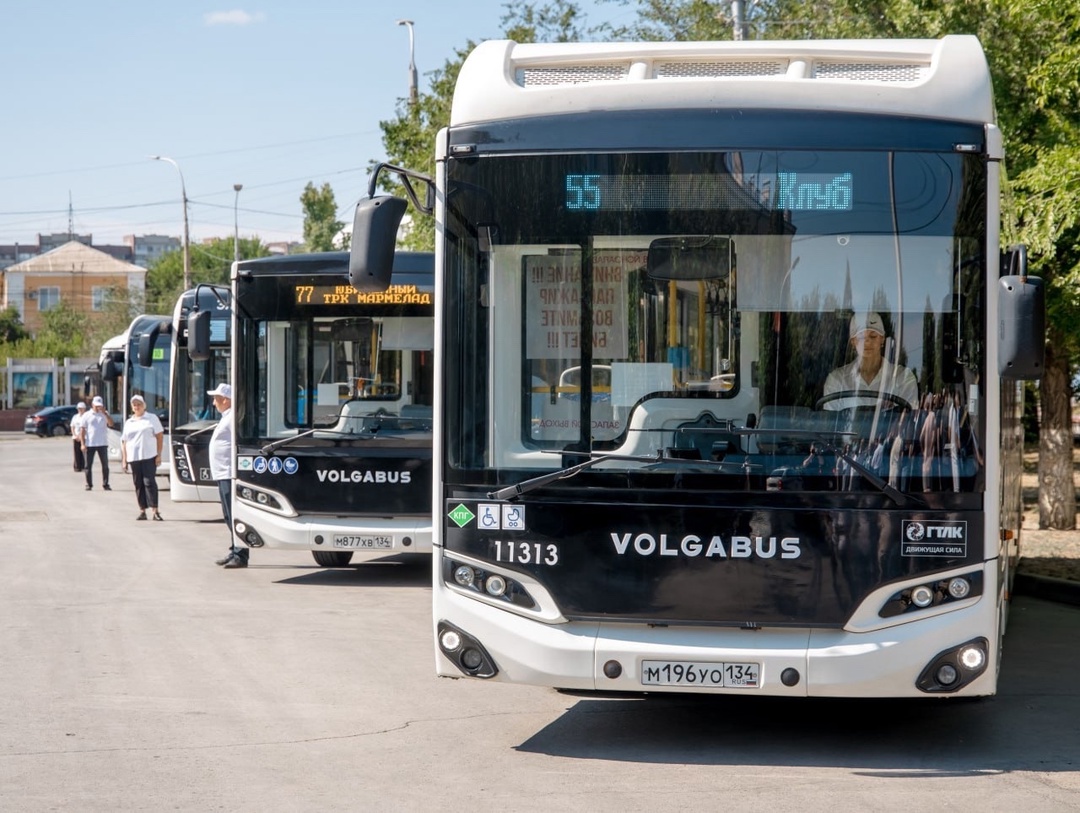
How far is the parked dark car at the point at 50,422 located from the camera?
60531mm

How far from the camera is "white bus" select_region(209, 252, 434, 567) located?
13375 mm

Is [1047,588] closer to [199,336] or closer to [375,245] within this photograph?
[199,336]

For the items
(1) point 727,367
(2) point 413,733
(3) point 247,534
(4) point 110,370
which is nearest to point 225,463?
(3) point 247,534

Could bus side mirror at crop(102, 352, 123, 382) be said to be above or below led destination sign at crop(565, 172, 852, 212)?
below

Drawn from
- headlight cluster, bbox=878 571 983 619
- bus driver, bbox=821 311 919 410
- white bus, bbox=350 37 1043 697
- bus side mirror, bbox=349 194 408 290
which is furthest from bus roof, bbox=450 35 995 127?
headlight cluster, bbox=878 571 983 619

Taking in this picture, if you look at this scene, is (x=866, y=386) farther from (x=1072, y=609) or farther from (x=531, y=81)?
(x=1072, y=609)

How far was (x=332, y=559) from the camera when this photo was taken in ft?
51.1

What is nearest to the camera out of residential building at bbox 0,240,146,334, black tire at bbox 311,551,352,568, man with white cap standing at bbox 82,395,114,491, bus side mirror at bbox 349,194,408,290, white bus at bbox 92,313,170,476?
bus side mirror at bbox 349,194,408,290

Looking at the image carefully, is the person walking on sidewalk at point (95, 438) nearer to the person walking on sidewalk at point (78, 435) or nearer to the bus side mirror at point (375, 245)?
the person walking on sidewalk at point (78, 435)

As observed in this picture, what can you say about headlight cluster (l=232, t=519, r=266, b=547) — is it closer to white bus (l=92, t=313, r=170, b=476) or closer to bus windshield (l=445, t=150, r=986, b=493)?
bus windshield (l=445, t=150, r=986, b=493)

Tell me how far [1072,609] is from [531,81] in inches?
316

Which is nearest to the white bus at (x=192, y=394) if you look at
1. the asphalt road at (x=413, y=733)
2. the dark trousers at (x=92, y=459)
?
the dark trousers at (x=92, y=459)

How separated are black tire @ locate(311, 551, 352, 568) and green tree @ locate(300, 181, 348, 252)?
6535 centimetres

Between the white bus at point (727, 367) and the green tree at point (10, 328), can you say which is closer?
the white bus at point (727, 367)
